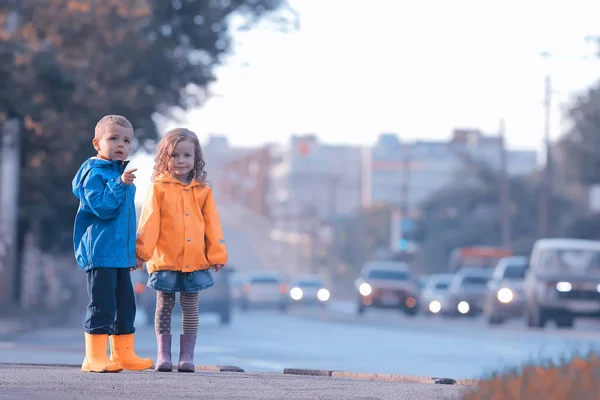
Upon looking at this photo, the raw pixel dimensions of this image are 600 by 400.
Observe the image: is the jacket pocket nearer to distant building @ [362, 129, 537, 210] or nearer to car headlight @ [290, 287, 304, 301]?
car headlight @ [290, 287, 304, 301]

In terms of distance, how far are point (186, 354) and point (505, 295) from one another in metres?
29.4

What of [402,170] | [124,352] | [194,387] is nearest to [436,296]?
[124,352]

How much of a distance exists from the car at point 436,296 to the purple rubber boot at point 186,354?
39.6 metres

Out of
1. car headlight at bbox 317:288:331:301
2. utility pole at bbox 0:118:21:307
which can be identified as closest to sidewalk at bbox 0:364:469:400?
utility pole at bbox 0:118:21:307

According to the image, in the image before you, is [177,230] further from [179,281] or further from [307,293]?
[307,293]

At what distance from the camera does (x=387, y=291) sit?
46.9m

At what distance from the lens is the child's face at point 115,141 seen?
9.41 metres

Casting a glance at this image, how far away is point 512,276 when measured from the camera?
3962 cm

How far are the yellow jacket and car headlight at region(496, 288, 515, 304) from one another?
95.8 ft

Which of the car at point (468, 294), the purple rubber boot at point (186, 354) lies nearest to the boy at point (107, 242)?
the purple rubber boot at point (186, 354)

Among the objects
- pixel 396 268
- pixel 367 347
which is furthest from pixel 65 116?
pixel 396 268

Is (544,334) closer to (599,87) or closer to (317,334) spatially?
(317,334)

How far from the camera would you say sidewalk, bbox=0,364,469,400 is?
800 centimetres

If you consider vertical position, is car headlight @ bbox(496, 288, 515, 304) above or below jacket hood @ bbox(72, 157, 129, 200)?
below
